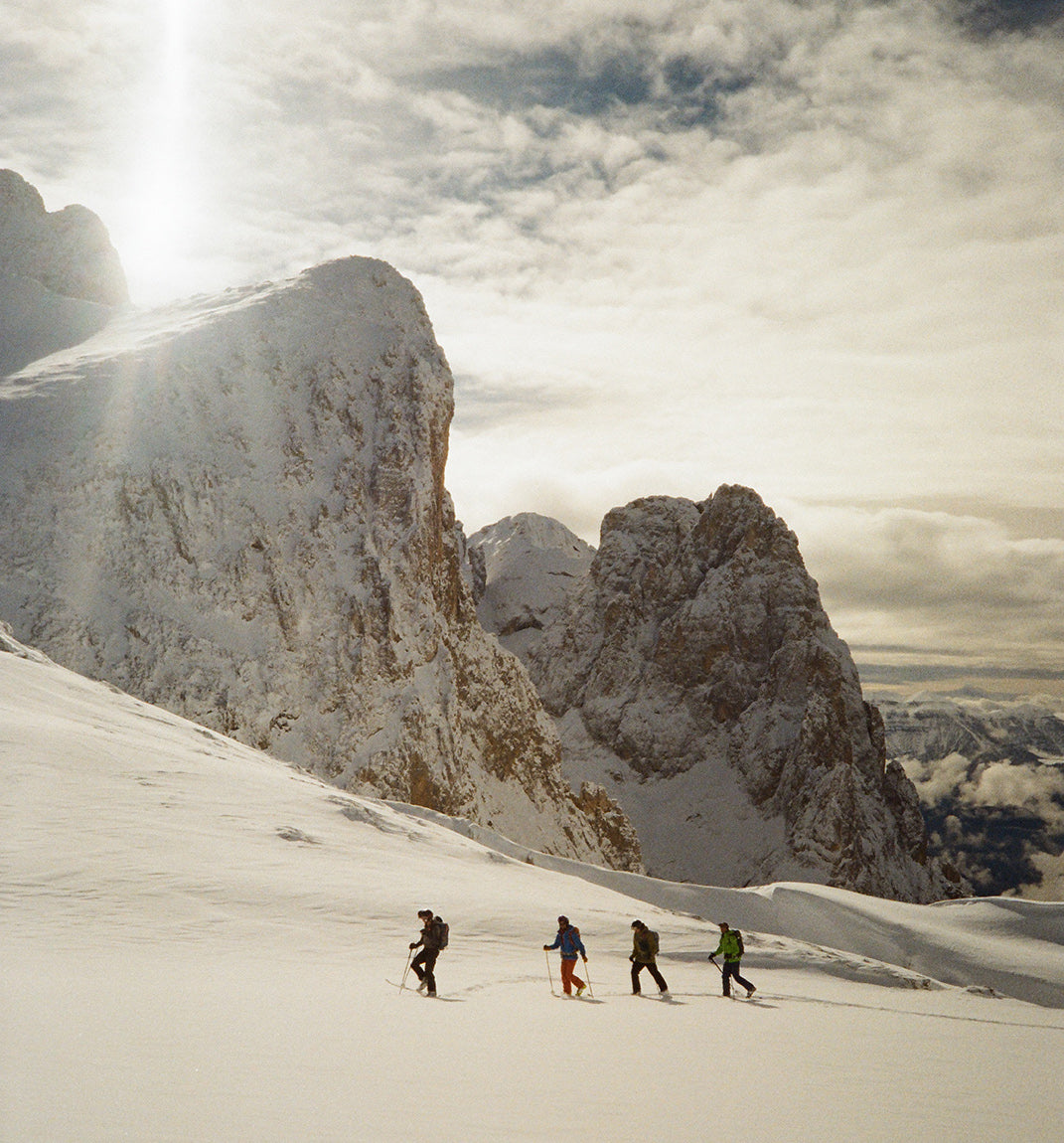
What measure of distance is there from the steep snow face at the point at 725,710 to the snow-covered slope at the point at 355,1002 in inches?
4508

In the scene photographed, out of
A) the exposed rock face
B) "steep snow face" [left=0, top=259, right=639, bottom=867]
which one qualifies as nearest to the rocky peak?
the exposed rock face

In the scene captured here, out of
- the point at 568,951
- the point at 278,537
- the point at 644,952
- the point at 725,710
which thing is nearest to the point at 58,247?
the point at 278,537

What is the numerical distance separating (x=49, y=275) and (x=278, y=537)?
40.9 meters

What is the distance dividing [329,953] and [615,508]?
17916cm

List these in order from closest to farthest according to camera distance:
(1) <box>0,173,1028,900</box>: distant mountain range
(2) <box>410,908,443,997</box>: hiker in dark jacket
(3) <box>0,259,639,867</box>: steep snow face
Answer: (2) <box>410,908,443,997</box>: hiker in dark jacket, (3) <box>0,259,639,867</box>: steep snow face, (1) <box>0,173,1028,900</box>: distant mountain range

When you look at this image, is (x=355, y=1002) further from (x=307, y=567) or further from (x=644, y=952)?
(x=307, y=567)

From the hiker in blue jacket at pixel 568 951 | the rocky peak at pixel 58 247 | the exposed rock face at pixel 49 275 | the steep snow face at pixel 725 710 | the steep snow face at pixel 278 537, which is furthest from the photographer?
the steep snow face at pixel 725 710

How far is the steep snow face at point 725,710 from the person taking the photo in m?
→ 146

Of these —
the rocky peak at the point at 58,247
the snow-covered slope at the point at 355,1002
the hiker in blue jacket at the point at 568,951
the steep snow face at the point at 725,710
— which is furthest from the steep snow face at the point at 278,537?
the hiker in blue jacket at the point at 568,951

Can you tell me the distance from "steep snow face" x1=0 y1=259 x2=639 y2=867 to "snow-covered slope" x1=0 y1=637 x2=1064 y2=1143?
35.8 m

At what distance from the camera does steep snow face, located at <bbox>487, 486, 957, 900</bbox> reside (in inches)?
5733

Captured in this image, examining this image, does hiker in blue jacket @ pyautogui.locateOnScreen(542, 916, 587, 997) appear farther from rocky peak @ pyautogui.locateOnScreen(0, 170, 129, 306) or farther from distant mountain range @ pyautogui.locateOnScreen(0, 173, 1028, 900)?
rocky peak @ pyautogui.locateOnScreen(0, 170, 129, 306)

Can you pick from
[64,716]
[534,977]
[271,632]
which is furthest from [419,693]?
[534,977]

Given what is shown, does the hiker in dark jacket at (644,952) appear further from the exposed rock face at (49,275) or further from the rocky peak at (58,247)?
the rocky peak at (58,247)
